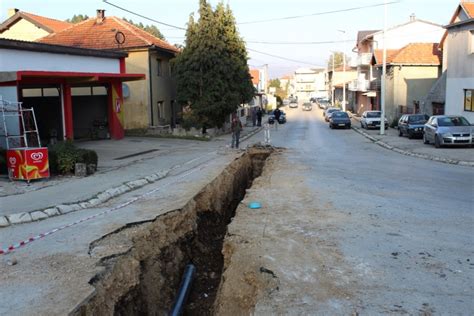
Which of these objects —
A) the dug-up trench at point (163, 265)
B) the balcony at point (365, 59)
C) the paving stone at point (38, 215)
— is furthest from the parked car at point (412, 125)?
the balcony at point (365, 59)

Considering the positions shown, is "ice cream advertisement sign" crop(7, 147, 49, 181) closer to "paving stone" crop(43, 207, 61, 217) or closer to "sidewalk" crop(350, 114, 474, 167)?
"paving stone" crop(43, 207, 61, 217)

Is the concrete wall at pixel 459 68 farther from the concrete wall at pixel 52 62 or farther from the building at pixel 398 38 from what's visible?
the building at pixel 398 38

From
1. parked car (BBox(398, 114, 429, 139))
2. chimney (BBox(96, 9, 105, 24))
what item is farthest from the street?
chimney (BBox(96, 9, 105, 24))

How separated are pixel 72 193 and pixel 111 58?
15.8 m

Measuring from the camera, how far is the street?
5.25 metres

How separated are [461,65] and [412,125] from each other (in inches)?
172

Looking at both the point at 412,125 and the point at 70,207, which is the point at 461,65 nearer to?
the point at 412,125

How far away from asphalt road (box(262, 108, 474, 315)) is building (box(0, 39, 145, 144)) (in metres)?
10.7

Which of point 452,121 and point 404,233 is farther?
point 452,121

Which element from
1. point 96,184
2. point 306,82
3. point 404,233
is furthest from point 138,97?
point 306,82

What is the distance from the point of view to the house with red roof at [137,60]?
31062 mm

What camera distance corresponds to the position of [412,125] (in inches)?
1169

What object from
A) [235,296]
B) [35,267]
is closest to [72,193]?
[35,267]

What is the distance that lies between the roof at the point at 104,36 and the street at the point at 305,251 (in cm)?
2048
